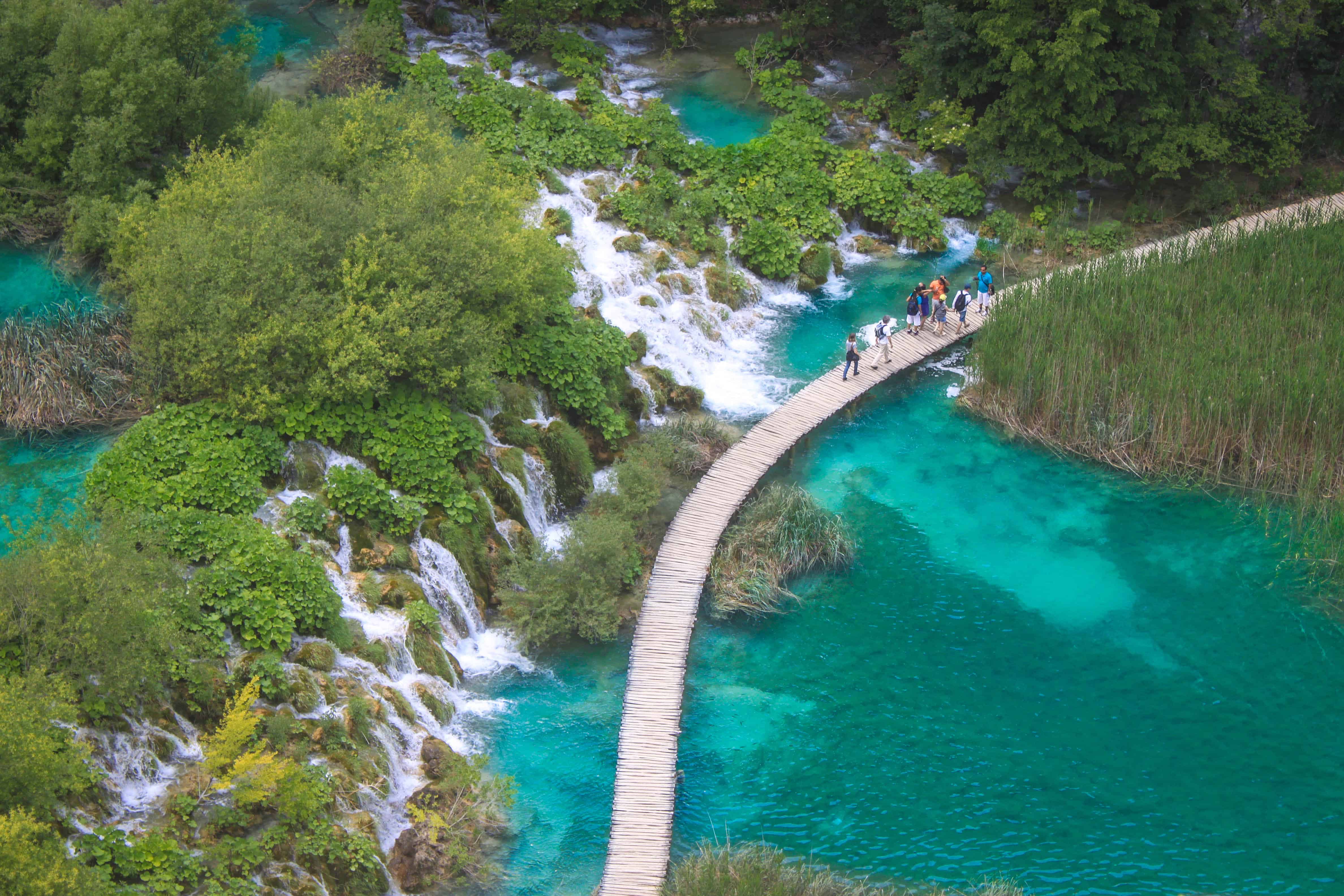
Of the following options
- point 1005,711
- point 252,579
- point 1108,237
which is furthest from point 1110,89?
point 252,579

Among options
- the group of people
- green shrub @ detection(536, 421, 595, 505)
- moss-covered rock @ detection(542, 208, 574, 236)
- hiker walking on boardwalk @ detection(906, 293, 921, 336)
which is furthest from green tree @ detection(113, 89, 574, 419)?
hiker walking on boardwalk @ detection(906, 293, 921, 336)

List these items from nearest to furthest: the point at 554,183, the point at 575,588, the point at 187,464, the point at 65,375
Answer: the point at 187,464 < the point at 575,588 < the point at 65,375 < the point at 554,183

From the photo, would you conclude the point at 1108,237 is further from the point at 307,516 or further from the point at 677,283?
the point at 307,516

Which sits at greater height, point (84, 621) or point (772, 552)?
point (84, 621)

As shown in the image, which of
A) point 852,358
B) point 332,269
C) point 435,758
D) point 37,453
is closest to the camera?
point 435,758

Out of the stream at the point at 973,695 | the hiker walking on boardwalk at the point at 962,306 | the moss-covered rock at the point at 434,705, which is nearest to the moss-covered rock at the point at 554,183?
the stream at the point at 973,695

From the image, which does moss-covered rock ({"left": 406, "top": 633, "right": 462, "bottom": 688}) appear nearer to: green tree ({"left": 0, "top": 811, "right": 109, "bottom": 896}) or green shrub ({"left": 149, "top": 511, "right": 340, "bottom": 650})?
green shrub ({"left": 149, "top": 511, "right": 340, "bottom": 650})

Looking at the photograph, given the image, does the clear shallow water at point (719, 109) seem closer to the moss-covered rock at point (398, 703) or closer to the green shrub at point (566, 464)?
the green shrub at point (566, 464)
